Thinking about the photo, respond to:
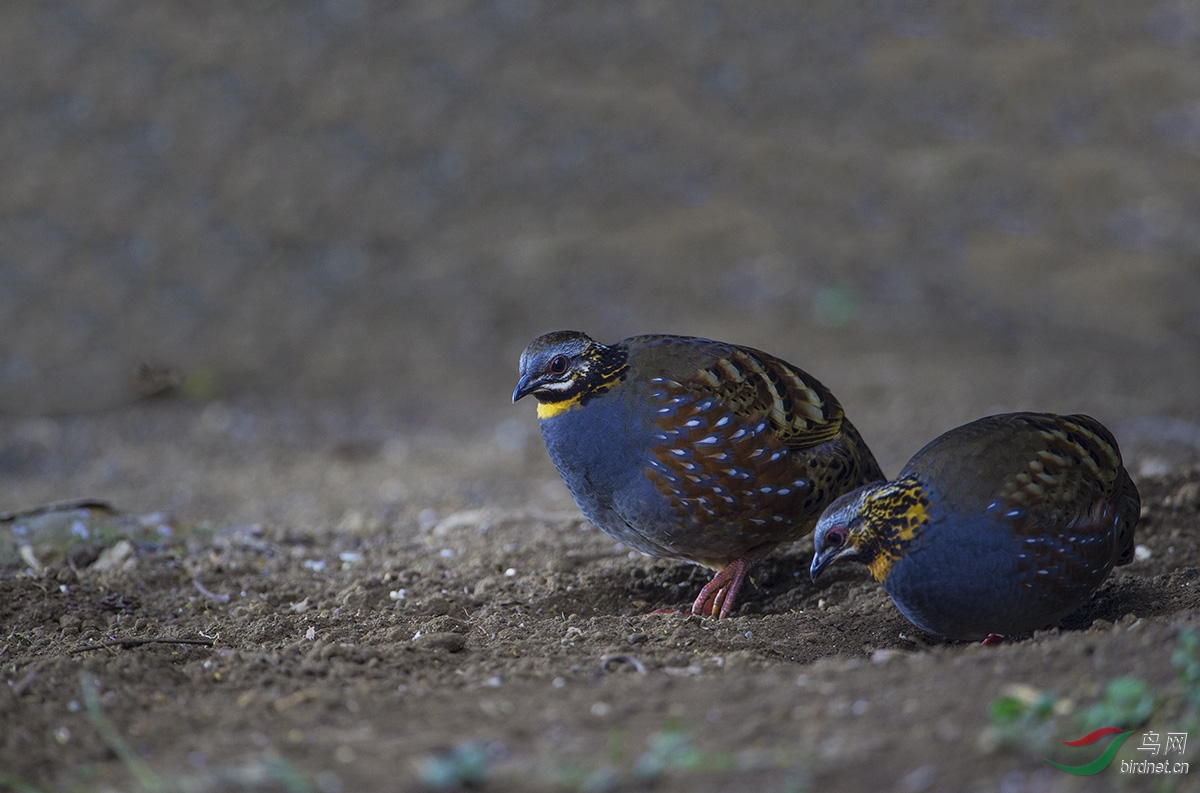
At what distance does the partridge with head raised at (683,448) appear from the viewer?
4.32 meters

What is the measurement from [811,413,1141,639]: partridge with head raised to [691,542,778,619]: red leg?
675mm

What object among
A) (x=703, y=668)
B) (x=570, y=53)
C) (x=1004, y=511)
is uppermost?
(x=570, y=53)

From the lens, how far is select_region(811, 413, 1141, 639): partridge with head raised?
3.74 meters

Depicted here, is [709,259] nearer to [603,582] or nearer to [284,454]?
[284,454]

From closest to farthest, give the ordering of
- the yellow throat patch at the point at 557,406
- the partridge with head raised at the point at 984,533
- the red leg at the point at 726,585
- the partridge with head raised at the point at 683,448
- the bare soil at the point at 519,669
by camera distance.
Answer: the bare soil at the point at 519,669, the partridge with head raised at the point at 984,533, the partridge with head raised at the point at 683,448, the yellow throat patch at the point at 557,406, the red leg at the point at 726,585

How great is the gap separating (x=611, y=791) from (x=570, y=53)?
9208 mm

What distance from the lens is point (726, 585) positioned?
181 inches

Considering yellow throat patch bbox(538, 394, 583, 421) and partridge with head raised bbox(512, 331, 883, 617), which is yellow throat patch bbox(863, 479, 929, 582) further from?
yellow throat patch bbox(538, 394, 583, 421)

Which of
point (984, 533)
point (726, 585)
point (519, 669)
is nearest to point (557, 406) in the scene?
point (726, 585)

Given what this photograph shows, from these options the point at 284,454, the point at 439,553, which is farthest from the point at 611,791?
the point at 284,454

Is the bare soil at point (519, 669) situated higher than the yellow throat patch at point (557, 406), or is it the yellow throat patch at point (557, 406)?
the yellow throat patch at point (557, 406)

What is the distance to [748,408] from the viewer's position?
4.45 m

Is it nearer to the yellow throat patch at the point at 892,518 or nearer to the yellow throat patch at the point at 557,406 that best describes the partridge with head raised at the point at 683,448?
the yellow throat patch at the point at 557,406

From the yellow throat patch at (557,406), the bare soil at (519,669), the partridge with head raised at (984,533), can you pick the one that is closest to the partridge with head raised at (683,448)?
the yellow throat patch at (557,406)
